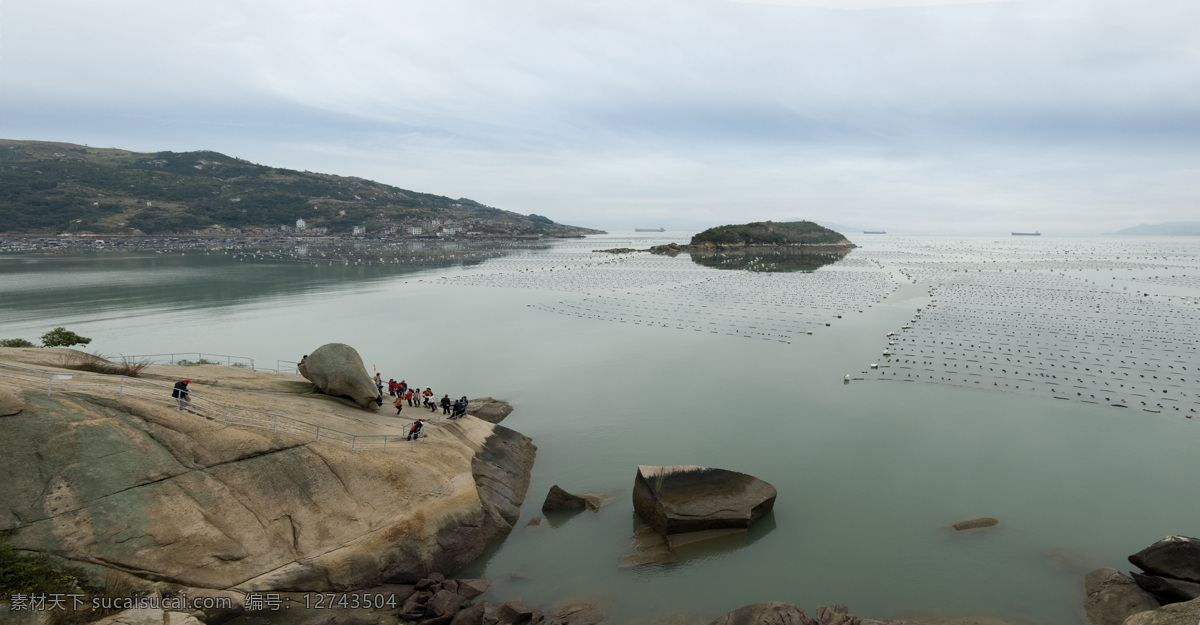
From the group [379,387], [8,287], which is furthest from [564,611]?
[8,287]

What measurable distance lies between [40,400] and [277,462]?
21.3 feet

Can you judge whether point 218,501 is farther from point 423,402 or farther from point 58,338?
point 58,338

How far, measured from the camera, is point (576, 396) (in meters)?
38.5

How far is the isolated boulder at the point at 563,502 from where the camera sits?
23.3 meters

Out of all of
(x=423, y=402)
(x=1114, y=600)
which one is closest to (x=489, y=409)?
(x=423, y=402)

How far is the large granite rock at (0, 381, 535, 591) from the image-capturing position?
14.5m

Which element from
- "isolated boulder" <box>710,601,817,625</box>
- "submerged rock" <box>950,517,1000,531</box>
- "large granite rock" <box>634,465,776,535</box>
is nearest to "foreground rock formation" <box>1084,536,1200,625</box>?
"submerged rock" <box>950,517,1000,531</box>

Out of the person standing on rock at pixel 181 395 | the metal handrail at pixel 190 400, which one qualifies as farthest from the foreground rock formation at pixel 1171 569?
the person standing on rock at pixel 181 395

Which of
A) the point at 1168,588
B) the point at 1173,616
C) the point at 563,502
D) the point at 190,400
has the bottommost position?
the point at 563,502

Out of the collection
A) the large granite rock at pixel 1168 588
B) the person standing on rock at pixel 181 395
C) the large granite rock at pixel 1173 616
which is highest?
the person standing on rock at pixel 181 395

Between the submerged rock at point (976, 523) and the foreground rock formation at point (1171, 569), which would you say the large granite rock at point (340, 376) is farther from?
the foreground rock formation at point (1171, 569)

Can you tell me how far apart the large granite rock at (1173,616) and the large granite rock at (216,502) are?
19.4 metres

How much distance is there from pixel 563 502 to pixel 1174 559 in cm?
2077

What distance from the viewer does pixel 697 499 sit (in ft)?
71.8
